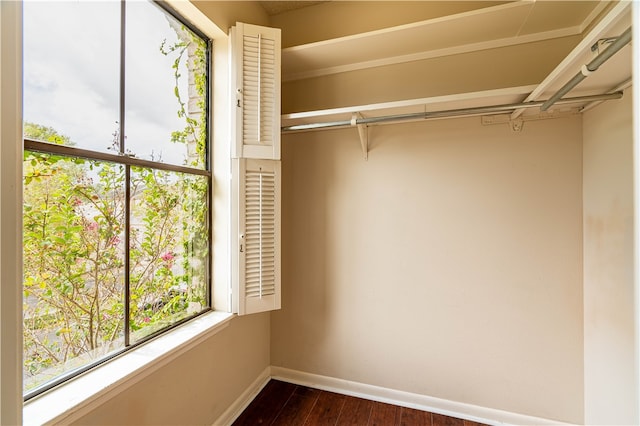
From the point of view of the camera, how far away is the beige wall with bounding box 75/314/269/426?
1174 mm

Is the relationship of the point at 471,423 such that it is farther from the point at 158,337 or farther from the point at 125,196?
the point at 125,196

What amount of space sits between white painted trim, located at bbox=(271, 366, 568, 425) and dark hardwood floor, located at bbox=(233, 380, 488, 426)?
4 centimetres

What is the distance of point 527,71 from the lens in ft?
5.63

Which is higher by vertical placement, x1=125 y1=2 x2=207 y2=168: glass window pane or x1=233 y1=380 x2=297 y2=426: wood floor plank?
x1=125 y1=2 x2=207 y2=168: glass window pane

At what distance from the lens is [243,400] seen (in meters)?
1.92

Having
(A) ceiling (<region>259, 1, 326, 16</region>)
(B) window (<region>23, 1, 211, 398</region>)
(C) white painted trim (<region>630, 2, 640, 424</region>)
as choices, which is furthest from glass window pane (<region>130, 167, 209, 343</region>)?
(C) white painted trim (<region>630, 2, 640, 424</region>)

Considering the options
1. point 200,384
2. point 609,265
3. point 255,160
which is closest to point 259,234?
point 255,160

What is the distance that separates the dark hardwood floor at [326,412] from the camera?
178 centimetres

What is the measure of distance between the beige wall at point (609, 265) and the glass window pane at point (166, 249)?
7.40ft

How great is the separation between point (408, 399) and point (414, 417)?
0.39ft

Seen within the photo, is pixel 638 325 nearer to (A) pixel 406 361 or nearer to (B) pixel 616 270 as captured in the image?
(B) pixel 616 270

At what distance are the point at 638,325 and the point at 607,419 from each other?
71.3 inches

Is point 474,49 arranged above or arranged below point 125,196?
above

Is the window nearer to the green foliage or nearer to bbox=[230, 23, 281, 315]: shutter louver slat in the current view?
the green foliage
